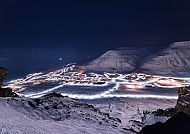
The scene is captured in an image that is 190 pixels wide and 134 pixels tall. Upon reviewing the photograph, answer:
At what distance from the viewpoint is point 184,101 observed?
19.8m

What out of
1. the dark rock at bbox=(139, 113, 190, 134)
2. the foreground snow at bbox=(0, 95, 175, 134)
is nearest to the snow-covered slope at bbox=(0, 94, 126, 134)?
the foreground snow at bbox=(0, 95, 175, 134)

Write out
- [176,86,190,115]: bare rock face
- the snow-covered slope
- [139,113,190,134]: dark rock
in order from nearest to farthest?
1. the snow-covered slope
2. [139,113,190,134]: dark rock
3. [176,86,190,115]: bare rock face

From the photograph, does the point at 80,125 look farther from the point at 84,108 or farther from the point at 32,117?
the point at 84,108

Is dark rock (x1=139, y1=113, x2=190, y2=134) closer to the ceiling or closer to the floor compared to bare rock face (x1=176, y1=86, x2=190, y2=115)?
closer to the floor

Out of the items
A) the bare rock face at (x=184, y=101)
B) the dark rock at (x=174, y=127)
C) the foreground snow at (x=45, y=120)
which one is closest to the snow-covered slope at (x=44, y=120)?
the foreground snow at (x=45, y=120)

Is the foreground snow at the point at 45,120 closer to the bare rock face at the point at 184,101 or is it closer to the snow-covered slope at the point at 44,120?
the snow-covered slope at the point at 44,120

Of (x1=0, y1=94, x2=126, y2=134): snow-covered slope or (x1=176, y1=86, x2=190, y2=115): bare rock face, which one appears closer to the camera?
(x1=0, y1=94, x2=126, y2=134): snow-covered slope

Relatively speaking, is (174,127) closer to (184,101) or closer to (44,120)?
(184,101)

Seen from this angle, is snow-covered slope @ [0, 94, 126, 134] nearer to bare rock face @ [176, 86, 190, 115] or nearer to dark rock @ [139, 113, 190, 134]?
dark rock @ [139, 113, 190, 134]

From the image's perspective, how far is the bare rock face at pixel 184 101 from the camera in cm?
1928

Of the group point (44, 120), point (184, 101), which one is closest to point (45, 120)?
point (44, 120)

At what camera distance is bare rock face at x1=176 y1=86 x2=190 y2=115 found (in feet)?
63.3

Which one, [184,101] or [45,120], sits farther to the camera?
[184,101]

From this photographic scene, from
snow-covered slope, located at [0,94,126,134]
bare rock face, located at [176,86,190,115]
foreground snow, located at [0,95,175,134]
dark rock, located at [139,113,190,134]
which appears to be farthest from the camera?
bare rock face, located at [176,86,190,115]
